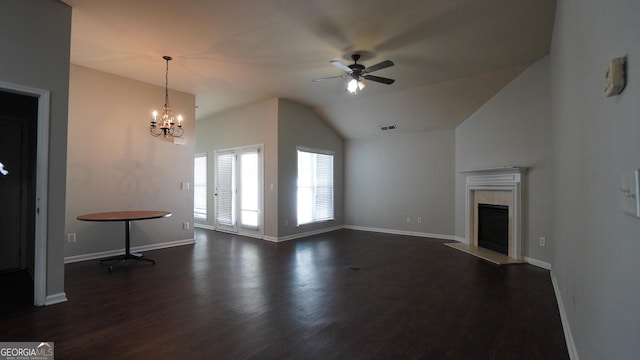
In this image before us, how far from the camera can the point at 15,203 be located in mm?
4148

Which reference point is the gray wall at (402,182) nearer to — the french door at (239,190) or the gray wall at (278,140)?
the gray wall at (278,140)

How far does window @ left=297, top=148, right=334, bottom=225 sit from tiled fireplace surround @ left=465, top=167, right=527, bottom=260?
11.1 feet

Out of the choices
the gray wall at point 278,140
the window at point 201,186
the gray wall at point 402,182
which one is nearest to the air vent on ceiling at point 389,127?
the gray wall at point 402,182

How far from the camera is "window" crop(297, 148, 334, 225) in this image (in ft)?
23.1

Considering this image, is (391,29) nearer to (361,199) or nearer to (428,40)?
(428,40)

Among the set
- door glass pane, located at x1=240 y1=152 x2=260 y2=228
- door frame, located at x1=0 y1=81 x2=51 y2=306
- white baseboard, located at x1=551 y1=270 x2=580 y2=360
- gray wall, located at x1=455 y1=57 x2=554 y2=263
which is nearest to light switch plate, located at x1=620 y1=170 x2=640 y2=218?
white baseboard, located at x1=551 y1=270 x2=580 y2=360

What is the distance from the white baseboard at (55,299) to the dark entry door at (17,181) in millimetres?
1699

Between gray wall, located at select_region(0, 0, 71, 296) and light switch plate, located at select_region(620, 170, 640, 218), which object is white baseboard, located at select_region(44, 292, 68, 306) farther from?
light switch plate, located at select_region(620, 170, 640, 218)

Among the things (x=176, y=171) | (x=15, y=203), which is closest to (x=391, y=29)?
(x=176, y=171)

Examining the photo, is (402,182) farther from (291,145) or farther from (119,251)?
(119,251)

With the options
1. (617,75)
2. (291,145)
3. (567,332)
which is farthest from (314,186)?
(617,75)

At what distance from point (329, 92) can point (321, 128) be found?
1648 millimetres

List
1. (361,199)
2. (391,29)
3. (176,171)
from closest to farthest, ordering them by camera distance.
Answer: (391,29), (176,171), (361,199)

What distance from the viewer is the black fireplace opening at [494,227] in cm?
507
